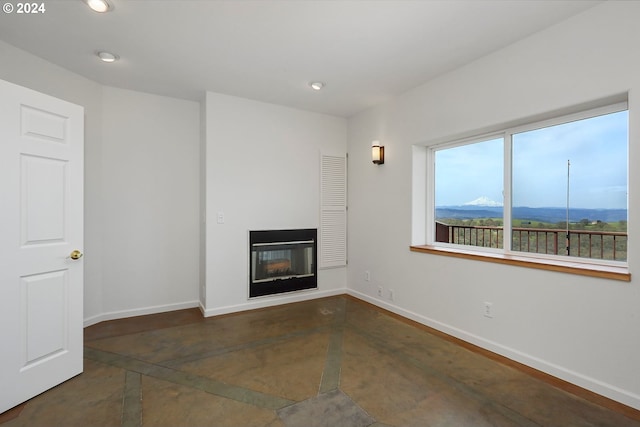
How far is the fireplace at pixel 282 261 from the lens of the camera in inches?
157

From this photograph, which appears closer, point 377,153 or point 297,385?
point 297,385

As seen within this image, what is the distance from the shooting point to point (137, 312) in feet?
12.1

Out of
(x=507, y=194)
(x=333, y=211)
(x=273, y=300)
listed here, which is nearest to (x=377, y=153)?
(x=333, y=211)

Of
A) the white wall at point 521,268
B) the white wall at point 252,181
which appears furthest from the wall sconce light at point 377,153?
the white wall at point 252,181

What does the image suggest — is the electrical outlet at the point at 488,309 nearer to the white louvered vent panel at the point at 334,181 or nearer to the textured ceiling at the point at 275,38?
the textured ceiling at the point at 275,38

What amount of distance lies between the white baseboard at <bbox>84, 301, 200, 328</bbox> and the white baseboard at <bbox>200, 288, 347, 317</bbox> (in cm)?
26

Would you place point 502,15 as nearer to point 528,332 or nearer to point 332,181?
point 528,332

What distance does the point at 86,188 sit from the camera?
332 cm

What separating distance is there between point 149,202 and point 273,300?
6.73 feet

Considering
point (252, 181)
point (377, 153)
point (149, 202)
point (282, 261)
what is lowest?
point (282, 261)

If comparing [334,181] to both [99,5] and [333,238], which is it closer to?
[333,238]

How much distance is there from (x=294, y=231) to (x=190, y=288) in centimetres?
159

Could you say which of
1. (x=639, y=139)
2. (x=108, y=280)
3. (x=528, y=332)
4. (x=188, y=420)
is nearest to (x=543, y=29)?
(x=639, y=139)

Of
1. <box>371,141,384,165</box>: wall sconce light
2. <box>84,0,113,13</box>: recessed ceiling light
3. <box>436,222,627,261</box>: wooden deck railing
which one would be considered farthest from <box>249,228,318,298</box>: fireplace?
<box>84,0,113,13</box>: recessed ceiling light
